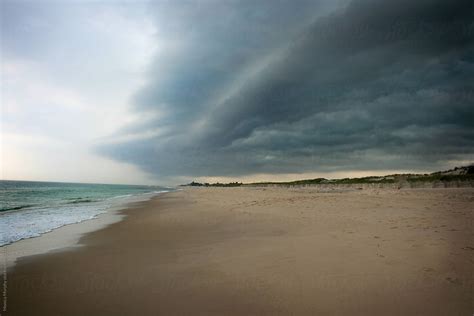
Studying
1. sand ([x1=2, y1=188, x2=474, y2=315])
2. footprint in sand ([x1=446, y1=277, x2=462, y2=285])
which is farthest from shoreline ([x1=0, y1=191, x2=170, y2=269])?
footprint in sand ([x1=446, y1=277, x2=462, y2=285])

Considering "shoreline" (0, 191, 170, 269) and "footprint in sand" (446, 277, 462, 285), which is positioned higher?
"footprint in sand" (446, 277, 462, 285)

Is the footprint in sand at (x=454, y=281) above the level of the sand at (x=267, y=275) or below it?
above

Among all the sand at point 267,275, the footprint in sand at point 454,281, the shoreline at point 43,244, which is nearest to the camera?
the sand at point 267,275

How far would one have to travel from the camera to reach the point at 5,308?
14.4ft

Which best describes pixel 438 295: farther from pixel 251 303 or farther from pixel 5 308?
pixel 5 308

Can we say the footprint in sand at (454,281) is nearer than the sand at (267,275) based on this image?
No

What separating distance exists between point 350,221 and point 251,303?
24.5ft

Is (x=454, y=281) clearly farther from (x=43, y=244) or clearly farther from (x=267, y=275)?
(x=43, y=244)

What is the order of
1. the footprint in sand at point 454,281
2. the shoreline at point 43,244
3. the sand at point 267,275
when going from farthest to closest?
the shoreline at point 43,244 < the footprint in sand at point 454,281 < the sand at point 267,275

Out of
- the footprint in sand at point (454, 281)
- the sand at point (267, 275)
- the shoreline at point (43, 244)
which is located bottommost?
the shoreline at point (43, 244)

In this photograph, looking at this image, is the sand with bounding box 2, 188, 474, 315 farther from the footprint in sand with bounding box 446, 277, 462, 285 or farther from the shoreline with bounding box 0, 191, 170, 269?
the shoreline with bounding box 0, 191, 170, 269

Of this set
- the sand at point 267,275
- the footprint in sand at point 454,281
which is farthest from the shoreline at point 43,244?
the footprint in sand at point 454,281

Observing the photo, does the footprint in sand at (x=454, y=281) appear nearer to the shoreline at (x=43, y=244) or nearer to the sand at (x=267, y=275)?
the sand at (x=267, y=275)

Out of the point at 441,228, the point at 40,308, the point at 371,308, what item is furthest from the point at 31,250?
the point at 441,228
